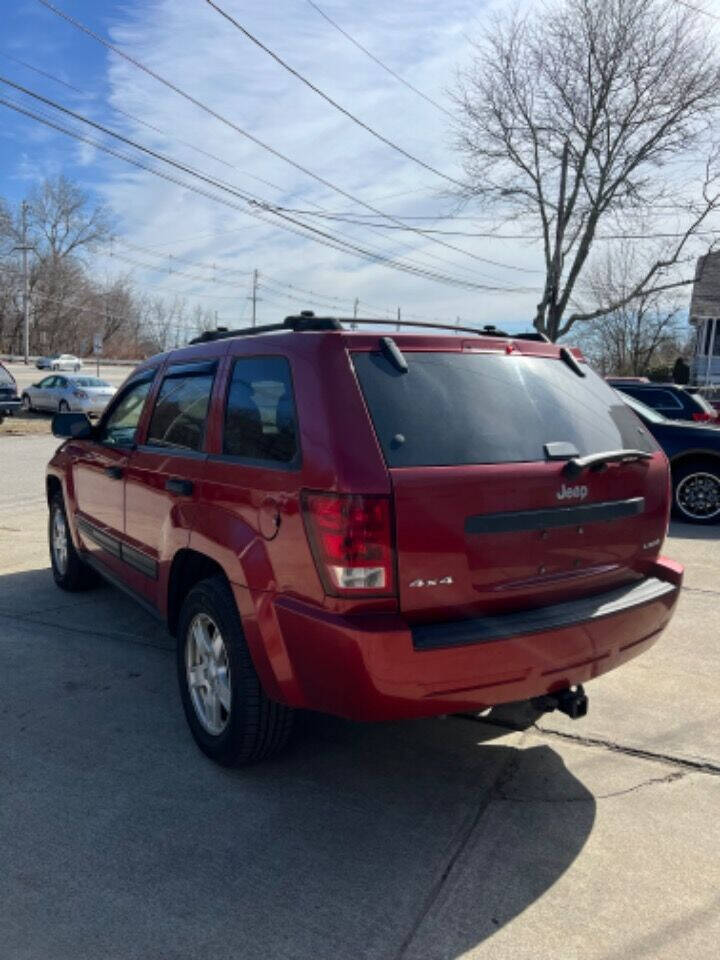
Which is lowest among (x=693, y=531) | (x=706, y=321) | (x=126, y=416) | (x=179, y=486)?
(x=693, y=531)

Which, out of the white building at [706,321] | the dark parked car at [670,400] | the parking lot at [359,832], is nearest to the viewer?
the parking lot at [359,832]

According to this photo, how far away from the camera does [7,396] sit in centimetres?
2141

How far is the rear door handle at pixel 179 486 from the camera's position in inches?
138

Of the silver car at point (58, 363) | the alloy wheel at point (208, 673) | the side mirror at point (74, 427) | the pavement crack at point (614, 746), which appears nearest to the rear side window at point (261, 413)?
the alloy wheel at point (208, 673)

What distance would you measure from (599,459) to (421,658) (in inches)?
42.9

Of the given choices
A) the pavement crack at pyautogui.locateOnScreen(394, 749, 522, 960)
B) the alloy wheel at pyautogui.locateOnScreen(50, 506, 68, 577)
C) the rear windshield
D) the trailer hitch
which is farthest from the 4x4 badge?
the alloy wheel at pyautogui.locateOnScreen(50, 506, 68, 577)

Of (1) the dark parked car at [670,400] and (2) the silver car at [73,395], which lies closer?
(1) the dark parked car at [670,400]

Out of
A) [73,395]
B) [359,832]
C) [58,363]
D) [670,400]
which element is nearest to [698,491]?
[670,400]

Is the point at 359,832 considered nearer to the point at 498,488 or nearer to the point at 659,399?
the point at 498,488

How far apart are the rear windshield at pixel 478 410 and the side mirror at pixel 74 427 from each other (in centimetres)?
292

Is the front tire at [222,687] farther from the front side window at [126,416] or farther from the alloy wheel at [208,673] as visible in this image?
the front side window at [126,416]

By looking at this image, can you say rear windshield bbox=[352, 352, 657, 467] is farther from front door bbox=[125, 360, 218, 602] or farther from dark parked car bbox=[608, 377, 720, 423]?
dark parked car bbox=[608, 377, 720, 423]

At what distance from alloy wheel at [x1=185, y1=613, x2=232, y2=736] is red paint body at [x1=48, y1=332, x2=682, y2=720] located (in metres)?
0.37

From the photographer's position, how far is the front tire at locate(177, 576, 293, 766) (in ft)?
10.3
